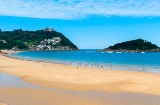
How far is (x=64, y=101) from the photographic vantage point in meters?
16.6

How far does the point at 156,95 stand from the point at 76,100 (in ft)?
21.4

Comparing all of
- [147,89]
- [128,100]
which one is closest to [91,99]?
[128,100]

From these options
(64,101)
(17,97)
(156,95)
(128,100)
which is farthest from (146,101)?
(17,97)

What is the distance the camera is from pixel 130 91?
21.2m

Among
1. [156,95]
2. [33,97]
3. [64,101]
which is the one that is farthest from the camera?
[156,95]

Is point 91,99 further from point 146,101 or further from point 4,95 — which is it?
point 4,95

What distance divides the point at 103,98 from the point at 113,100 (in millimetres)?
907

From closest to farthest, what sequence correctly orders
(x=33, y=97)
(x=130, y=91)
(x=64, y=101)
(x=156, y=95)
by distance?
1. (x=64, y=101)
2. (x=33, y=97)
3. (x=156, y=95)
4. (x=130, y=91)

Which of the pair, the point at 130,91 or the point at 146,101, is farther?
the point at 130,91

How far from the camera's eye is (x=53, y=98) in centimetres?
1752

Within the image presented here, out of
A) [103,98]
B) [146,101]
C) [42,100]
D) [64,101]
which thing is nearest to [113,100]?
[103,98]

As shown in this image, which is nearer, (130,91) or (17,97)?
(17,97)

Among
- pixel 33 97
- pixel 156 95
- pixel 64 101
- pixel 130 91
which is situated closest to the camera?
pixel 64 101

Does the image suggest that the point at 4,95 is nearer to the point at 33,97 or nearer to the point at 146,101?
the point at 33,97
